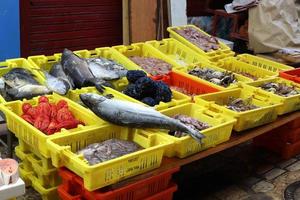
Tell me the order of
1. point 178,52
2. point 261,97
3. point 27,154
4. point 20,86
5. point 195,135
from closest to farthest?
point 195,135 < point 27,154 < point 20,86 < point 261,97 < point 178,52

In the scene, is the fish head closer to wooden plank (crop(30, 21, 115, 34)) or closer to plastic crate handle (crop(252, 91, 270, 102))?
plastic crate handle (crop(252, 91, 270, 102))

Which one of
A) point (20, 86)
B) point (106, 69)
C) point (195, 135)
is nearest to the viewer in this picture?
point (195, 135)

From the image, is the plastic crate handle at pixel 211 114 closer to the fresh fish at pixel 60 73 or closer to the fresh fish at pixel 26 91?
the fresh fish at pixel 60 73

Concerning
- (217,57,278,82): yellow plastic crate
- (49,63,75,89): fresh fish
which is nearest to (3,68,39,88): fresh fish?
(49,63,75,89): fresh fish

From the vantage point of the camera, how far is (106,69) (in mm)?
4094

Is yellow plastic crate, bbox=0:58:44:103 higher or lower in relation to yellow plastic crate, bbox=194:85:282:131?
higher

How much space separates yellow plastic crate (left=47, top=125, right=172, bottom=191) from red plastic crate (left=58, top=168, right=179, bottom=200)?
0.18 feet

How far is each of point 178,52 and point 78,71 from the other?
5.21ft

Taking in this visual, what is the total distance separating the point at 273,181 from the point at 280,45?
2671 millimetres

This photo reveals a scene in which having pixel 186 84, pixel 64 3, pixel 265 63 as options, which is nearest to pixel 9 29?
pixel 64 3

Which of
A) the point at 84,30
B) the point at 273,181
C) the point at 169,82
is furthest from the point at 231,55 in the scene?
the point at 84,30

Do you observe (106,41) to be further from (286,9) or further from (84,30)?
(286,9)

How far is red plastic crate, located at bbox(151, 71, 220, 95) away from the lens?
4074 millimetres

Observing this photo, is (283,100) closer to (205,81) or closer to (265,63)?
(205,81)
